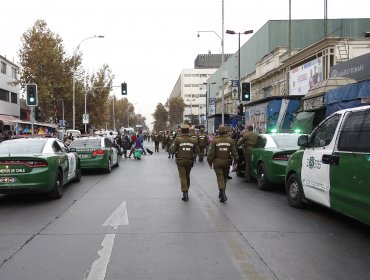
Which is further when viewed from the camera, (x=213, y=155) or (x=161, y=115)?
(x=161, y=115)

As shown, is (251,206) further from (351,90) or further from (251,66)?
(251,66)

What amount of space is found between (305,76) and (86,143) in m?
20.5

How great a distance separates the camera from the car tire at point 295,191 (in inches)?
329

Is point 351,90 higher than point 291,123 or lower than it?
higher

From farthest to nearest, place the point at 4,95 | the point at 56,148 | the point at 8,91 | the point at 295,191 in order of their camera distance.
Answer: the point at 8,91
the point at 4,95
the point at 56,148
the point at 295,191

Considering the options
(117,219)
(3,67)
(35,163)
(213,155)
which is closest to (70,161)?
(35,163)

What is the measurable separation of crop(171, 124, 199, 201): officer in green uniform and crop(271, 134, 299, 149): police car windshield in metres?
2.54

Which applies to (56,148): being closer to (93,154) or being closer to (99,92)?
(93,154)

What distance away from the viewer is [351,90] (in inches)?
661

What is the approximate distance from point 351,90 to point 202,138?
315 inches

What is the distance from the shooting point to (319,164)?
7.45 metres

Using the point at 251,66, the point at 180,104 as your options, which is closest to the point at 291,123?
the point at 251,66

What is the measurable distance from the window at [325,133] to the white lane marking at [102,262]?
3.97 m

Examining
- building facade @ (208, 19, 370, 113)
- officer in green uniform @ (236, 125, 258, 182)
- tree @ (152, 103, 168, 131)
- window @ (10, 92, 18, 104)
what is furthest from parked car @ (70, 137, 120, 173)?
tree @ (152, 103, 168, 131)
